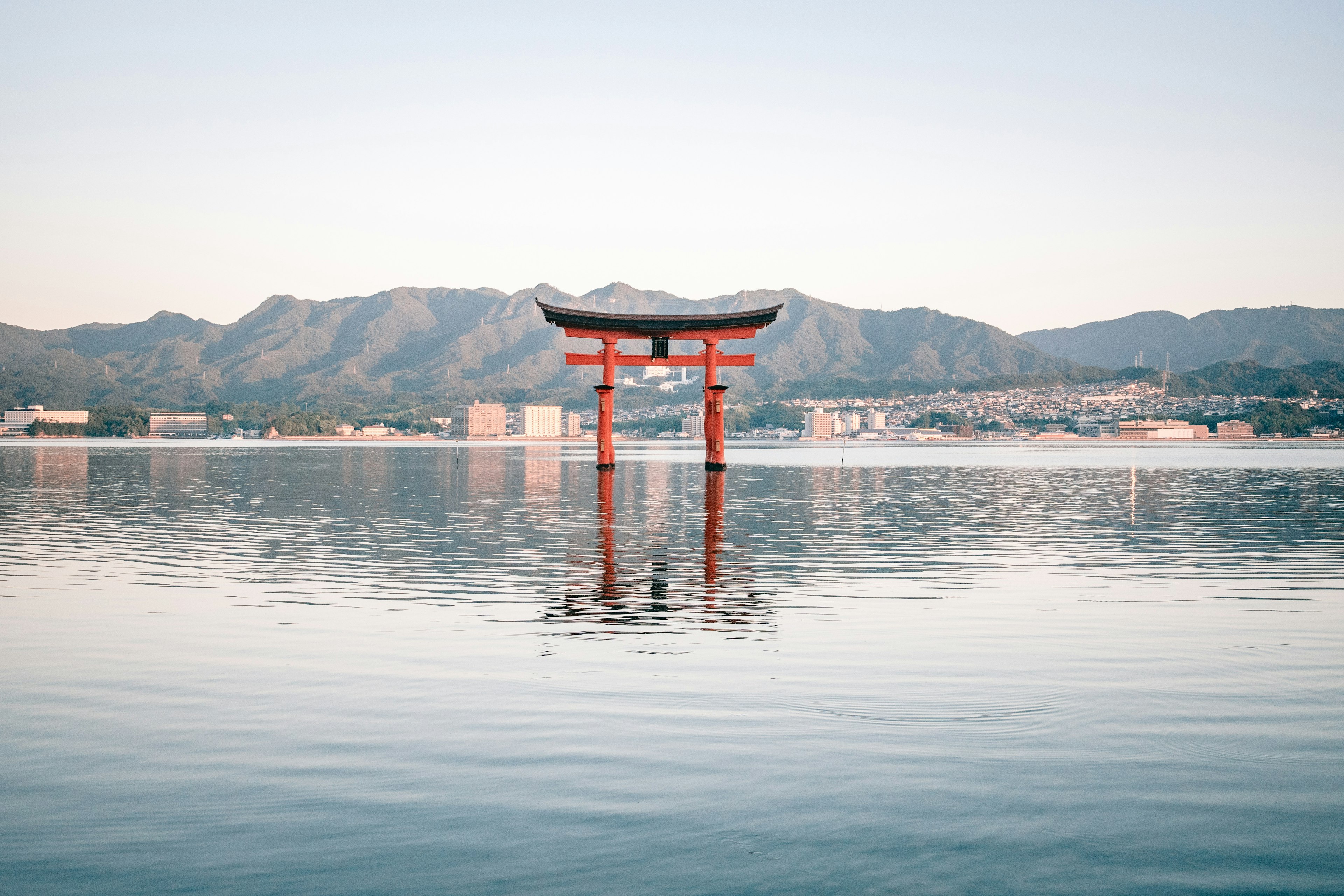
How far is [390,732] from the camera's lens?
8.17 metres

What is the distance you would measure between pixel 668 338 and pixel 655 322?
1859 millimetres

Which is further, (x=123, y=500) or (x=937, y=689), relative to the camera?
(x=123, y=500)

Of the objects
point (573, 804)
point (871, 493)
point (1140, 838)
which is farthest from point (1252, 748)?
point (871, 493)

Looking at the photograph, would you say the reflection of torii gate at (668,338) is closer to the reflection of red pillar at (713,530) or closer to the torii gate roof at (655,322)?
the torii gate roof at (655,322)

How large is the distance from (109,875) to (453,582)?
11913 millimetres

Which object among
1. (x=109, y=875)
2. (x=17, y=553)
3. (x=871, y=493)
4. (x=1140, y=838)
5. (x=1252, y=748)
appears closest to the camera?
(x=109, y=875)

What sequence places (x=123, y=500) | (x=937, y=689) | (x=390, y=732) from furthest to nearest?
(x=123, y=500)
(x=937, y=689)
(x=390, y=732)

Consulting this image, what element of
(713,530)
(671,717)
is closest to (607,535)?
(713,530)

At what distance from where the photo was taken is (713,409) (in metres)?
67.1

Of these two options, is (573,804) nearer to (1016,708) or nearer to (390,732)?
(390,732)

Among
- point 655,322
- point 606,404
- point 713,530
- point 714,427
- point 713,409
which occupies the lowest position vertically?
point 713,530

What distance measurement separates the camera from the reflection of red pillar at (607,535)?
17.0m

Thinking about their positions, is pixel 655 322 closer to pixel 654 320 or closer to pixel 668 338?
pixel 654 320

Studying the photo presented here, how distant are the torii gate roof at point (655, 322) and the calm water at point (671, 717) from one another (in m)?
42.6
